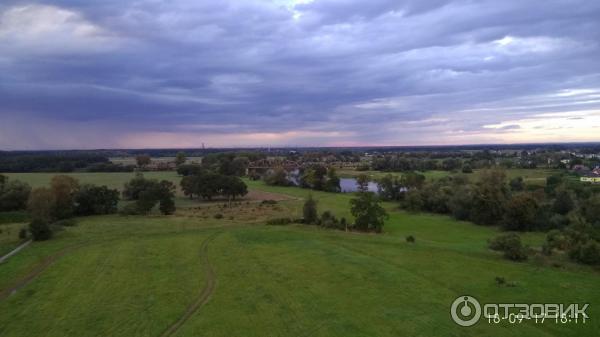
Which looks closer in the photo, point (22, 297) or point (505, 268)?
point (22, 297)

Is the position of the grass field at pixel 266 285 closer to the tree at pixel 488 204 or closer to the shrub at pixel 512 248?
the shrub at pixel 512 248

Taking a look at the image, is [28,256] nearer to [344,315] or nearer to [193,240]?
[193,240]

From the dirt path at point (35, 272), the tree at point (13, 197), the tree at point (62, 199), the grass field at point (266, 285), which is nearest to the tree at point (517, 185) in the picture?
the grass field at point (266, 285)

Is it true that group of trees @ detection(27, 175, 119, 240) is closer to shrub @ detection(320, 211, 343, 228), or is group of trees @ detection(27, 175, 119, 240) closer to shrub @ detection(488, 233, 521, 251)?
shrub @ detection(320, 211, 343, 228)

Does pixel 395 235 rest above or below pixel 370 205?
below

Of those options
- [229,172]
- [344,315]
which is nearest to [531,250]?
[344,315]

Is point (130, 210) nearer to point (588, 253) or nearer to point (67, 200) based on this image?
point (67, 200)

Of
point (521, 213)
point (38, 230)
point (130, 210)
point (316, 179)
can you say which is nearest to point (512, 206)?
point (521, 213)
